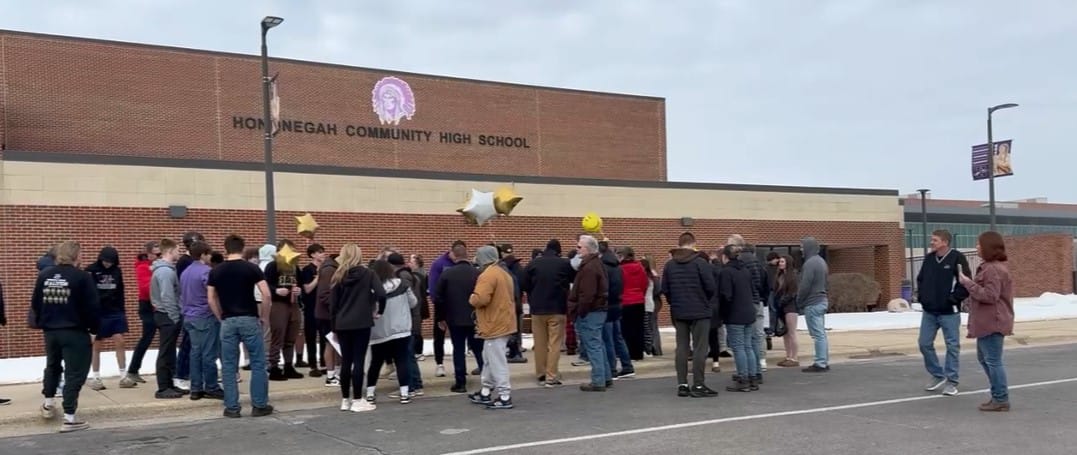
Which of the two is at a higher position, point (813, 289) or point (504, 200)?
point (504, 200)

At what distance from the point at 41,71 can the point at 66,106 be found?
46.2 inches

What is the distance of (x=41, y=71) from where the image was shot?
2584 centimetres

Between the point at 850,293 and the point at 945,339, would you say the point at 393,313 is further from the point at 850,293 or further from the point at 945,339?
the point at 850,293

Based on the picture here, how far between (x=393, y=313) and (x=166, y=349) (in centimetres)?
266

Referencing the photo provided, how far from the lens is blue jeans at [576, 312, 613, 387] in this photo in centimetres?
1053

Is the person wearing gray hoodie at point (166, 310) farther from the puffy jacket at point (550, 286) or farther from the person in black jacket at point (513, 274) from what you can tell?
the person in black jacket at point (513, 274)

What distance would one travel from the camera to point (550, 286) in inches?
420

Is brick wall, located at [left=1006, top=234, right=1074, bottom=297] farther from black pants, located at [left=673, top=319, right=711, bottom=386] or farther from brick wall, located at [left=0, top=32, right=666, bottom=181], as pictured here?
black pants, located at [left=673, top=319, right=711, bottom=386]

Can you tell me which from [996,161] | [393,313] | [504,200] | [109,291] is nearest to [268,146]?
[504,200]

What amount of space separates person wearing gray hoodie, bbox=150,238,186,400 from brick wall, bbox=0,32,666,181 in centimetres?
1858

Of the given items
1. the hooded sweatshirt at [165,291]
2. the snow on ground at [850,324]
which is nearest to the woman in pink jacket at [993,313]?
the snow on ground at [850,324]

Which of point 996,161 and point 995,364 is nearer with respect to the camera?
point 995,364

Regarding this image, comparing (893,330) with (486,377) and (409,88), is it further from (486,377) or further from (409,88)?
(409,88)

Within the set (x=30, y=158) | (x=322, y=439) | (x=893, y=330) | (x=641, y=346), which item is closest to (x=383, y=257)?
(x=322, y=439)
